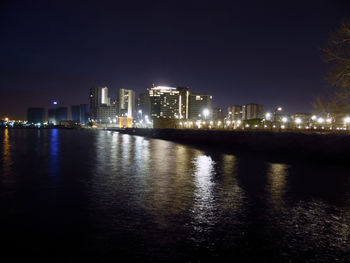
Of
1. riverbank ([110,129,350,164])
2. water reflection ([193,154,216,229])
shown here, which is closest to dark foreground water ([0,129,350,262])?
water reflection ([193,154,216,229])

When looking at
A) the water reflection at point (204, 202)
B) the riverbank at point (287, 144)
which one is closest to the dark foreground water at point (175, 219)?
the water reflection at point (204, 202)

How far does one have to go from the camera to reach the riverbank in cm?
2560

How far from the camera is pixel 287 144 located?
32.0 meters

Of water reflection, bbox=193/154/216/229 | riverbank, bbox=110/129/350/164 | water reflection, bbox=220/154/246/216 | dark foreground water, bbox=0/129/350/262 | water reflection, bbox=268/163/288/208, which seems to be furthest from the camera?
riverbank, bbox=110/129/350/164

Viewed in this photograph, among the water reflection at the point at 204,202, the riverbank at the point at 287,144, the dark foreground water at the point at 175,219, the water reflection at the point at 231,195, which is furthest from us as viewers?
the riverbank at the point at 287,144

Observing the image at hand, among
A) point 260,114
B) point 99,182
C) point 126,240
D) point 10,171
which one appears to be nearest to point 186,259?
point 126,240

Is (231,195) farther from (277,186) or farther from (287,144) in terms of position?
(287,144)

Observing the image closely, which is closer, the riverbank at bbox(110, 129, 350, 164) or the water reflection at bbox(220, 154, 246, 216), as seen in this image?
the water reflection at bbox(220, 154, 246, 216)

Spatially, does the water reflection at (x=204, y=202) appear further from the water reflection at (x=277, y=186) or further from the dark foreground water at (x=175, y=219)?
the water reflection at (x=277, y=186)

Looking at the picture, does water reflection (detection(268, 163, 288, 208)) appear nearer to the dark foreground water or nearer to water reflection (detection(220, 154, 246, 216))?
the dark foreground water

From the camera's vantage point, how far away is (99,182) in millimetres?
14422

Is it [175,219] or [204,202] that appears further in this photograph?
[204,202]

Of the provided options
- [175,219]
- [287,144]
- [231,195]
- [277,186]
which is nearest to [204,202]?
[231,195]

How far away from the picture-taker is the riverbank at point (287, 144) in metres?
25.6
